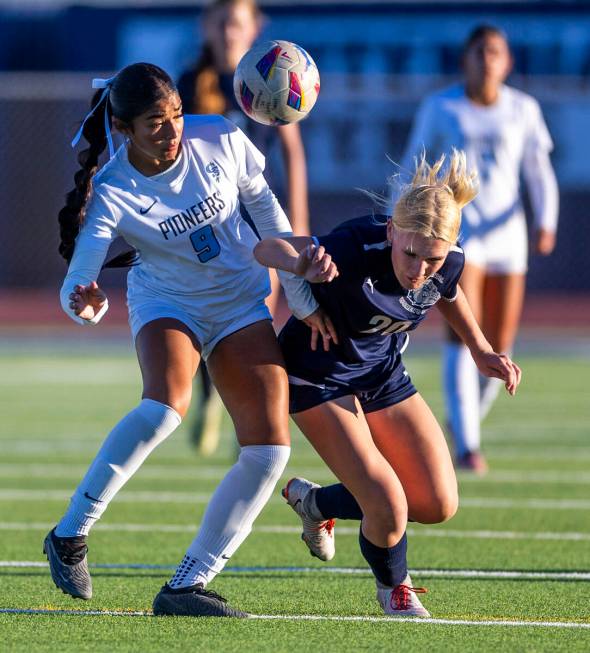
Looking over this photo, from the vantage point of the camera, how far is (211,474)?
848 centimetres

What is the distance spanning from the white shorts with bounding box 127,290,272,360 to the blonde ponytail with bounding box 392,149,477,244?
589 millimetres

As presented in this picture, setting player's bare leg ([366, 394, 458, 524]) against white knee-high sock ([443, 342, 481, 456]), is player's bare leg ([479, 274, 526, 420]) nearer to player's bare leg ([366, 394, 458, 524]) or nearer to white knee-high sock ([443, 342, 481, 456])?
white knee-high sock ([443, 342, 481, 456])

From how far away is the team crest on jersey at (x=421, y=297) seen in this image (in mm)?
4801

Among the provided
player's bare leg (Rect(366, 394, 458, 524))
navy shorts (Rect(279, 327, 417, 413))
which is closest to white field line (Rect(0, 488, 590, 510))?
player's bare leg (Rect(366, 394, 458, 524))

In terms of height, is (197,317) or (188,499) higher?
(197,317)

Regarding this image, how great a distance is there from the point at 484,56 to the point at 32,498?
11.3ft

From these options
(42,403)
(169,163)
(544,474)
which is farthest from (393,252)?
(42,403)

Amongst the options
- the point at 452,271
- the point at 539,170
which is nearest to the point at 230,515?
the point at 452,271

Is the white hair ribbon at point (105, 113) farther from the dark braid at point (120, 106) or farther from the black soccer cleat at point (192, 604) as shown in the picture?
the black soccer cleat at point (192, 604)

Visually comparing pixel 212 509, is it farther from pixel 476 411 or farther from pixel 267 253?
pixel 476 411

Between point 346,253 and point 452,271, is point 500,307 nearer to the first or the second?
point 452,271

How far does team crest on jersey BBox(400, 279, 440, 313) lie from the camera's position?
4.80 metres

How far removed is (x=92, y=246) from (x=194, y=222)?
34cm

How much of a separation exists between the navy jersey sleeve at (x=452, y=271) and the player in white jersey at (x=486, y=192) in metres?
3.37
